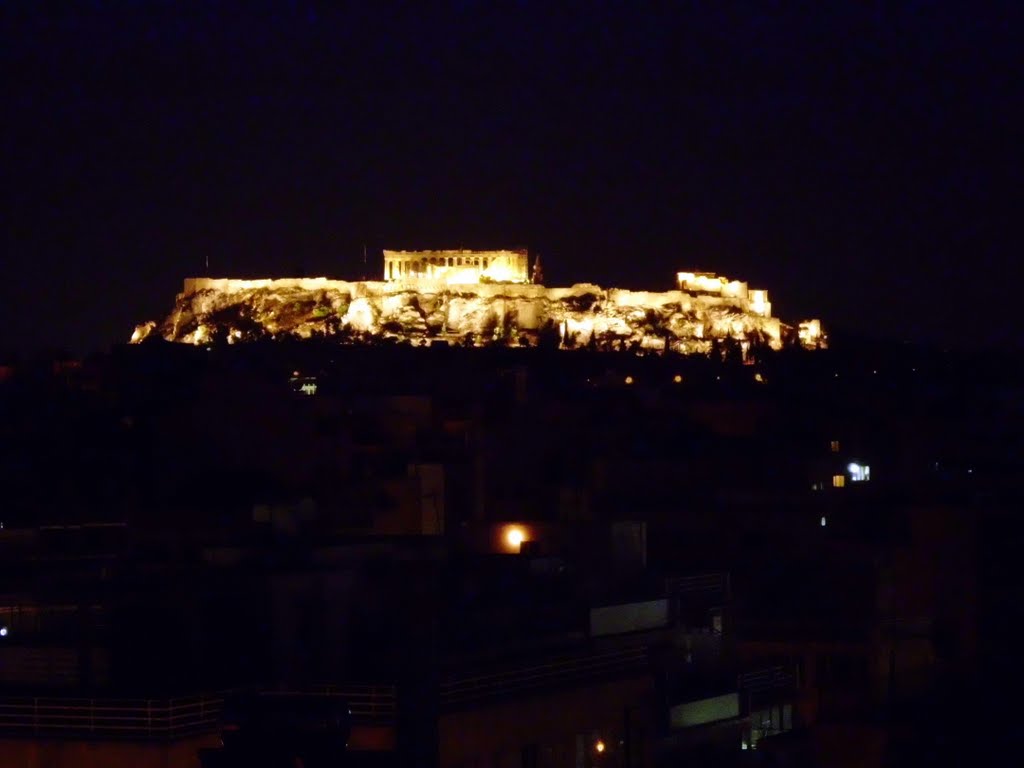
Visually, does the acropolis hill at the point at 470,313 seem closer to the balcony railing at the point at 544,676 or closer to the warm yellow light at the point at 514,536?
the warm yellow light at the point at 514,536

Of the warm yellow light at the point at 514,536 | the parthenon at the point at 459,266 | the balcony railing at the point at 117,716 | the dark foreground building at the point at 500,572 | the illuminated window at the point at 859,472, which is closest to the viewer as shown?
the balcony railing at the point at 117,716

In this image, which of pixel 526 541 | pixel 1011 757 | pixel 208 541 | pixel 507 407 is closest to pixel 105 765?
pixel 208 541

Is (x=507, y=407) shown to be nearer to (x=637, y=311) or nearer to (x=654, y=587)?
(x=654, y=587)

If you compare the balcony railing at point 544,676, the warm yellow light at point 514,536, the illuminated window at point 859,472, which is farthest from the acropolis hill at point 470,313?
the balcony railing at point 544,676

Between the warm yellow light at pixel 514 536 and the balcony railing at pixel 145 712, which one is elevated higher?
the warm yellow light at pixel 514 536

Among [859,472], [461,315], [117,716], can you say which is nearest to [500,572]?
[117,716]

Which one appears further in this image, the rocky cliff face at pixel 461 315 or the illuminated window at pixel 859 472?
the rocky cliff face at pixel 461 315
